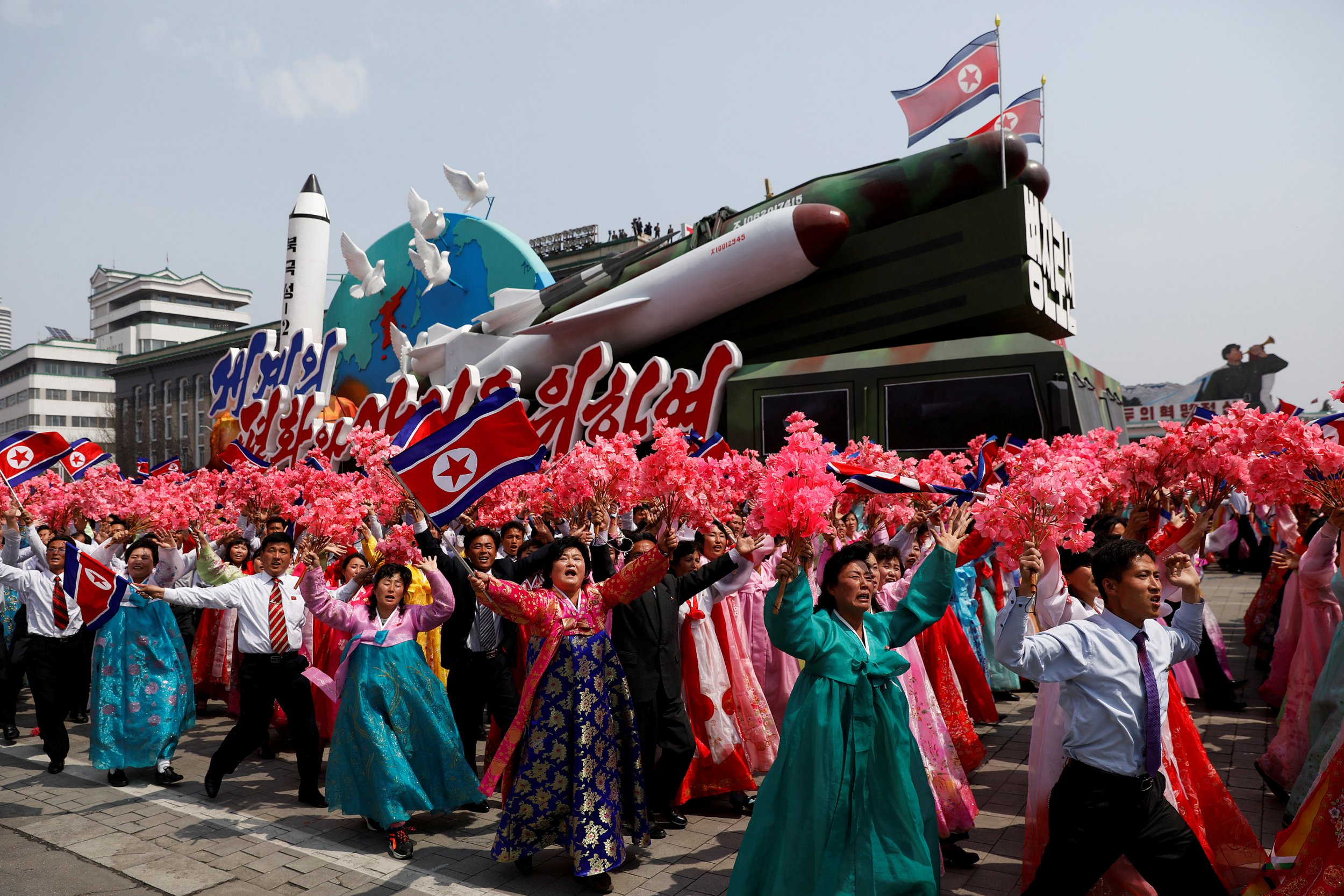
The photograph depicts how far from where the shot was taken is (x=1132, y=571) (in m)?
3.23

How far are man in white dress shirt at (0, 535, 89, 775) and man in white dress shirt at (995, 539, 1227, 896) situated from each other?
649cm

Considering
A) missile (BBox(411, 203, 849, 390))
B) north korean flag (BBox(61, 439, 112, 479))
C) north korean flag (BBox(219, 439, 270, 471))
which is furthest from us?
missile (BBox(411, 203, 849, 390))

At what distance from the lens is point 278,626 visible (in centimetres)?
597

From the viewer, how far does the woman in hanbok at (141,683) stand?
6273 millimetres

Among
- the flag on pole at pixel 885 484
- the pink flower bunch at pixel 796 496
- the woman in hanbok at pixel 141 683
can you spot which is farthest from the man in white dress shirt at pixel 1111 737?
the woman in hanbok at pixel 141 683

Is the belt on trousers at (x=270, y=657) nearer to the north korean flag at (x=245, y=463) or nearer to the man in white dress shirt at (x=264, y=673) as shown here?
the man in white dress shirt at (x=264, y=673)

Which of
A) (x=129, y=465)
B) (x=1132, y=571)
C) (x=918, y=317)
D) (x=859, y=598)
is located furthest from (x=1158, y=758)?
(x=129, y=465)

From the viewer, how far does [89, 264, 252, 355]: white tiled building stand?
86.4 meters

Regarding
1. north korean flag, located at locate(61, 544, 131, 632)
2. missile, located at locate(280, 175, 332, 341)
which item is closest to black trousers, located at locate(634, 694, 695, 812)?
north korean flag, located at locate(61, 544, 131, 632)

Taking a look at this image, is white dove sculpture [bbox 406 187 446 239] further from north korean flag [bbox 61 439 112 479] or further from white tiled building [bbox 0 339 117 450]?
white tiled building [bbox 0 339 117 450]

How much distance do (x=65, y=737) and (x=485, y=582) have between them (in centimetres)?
427

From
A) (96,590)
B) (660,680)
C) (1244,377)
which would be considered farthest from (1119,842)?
(1244,377)

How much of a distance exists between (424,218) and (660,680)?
21867 mm

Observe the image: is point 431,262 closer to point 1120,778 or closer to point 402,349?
point 402,349
